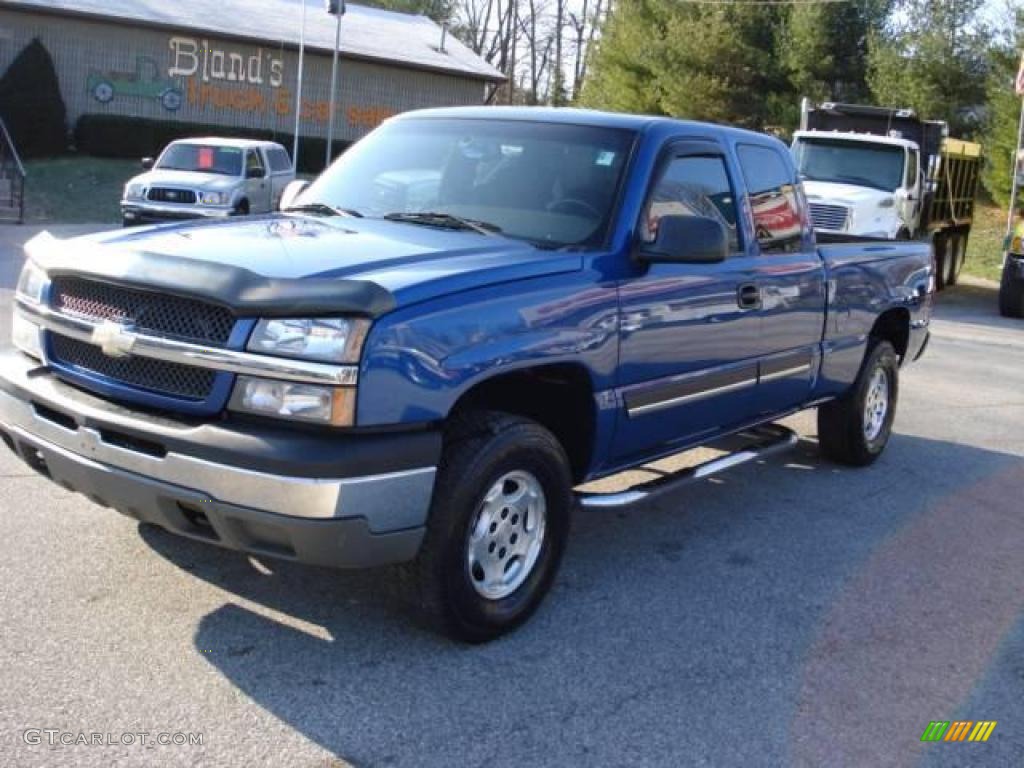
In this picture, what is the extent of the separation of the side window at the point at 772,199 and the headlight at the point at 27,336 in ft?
10.8

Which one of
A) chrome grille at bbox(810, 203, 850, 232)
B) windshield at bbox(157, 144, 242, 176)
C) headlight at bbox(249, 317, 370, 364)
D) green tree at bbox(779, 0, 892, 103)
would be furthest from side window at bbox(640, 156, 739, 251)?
green tree at bbox(779, 0, 892, 103)

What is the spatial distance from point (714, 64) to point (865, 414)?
101ft

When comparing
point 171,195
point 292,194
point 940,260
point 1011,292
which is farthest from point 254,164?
point 292,194

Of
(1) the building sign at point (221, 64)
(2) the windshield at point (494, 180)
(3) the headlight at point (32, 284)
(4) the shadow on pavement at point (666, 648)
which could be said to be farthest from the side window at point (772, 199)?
(1) the building sign at point (221, 64)

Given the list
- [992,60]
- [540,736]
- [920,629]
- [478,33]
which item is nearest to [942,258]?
[992,60]

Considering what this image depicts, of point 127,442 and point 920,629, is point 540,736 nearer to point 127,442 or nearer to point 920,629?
point 127,442

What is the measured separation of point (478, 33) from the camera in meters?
70.4

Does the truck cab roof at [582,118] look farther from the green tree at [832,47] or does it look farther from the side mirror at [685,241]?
the green tree at [832,47]

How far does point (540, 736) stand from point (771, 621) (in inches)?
57.2

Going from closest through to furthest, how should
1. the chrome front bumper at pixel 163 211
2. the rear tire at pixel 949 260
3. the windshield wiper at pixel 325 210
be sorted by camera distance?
1. the windshield wiper at pixel 325 210
2. the chrome front bumper at pixel 163 211
3. the rear tire at pixel 949 260

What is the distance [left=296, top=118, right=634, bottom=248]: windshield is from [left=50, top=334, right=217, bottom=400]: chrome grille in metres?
1.45

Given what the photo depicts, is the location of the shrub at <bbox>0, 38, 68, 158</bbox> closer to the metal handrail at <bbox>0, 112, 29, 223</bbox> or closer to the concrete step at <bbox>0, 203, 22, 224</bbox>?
the metal handrail at <bbox>0, 112, 29, 223</bbox>

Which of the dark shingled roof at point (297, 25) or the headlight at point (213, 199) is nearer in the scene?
the headlight at point (213, 199)

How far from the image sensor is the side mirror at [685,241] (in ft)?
15.1
